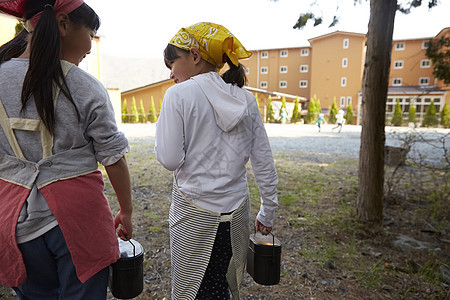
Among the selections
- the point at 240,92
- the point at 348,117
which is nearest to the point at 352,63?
the point at 348,117

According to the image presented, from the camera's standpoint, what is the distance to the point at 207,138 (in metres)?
1.36

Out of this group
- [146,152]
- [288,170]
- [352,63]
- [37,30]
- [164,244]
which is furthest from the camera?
[352,63]

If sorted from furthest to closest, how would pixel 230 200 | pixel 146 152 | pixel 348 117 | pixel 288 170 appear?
pixel 348 117 → pixel 146 152 → pixel 288 170 → pixel 230 200

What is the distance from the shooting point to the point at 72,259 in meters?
1.02

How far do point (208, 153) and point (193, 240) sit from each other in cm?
40

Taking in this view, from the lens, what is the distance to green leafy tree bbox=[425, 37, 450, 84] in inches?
163

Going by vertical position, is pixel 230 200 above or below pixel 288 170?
above

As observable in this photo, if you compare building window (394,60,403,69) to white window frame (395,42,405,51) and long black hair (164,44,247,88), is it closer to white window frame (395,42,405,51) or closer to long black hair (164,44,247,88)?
white window frame (395,42,405,51)

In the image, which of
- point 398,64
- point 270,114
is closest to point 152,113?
point 270,114

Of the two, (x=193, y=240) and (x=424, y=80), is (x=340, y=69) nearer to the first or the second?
(x=424, y=80)

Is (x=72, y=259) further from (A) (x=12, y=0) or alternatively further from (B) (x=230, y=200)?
(A) (x=12, y=0)

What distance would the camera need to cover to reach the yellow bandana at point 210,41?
138 centimetres

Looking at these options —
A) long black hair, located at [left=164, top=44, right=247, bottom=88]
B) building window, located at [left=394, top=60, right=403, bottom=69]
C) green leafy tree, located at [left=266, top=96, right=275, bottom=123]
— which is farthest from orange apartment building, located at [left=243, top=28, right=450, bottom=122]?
long black hair, located at [left=164, top=44, right=247, bottom=88]

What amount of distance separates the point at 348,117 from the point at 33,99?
103 ft
